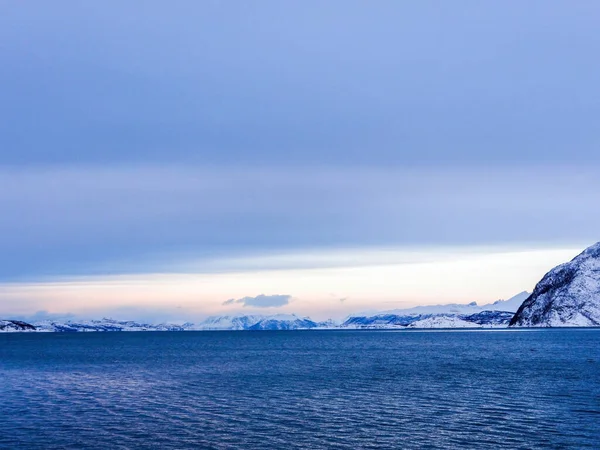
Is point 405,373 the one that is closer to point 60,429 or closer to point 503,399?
point 503,399

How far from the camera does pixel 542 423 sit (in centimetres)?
6619

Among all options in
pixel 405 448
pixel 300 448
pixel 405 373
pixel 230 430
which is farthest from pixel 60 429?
pixel 405 373

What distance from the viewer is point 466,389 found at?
9500cm

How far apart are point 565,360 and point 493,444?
376 ft

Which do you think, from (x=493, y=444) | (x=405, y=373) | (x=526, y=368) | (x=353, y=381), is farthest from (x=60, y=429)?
(x=526, y=368)

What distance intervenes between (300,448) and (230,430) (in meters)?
11.2

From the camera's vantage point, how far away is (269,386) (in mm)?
103875

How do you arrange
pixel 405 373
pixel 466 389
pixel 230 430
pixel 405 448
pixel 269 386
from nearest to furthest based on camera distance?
pixel 405 448
pixel 230 430
pixel 466 389
pixel 269 386
pixel 405 373

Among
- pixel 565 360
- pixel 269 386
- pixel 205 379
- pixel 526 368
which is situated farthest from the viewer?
Result: pixel 565 360

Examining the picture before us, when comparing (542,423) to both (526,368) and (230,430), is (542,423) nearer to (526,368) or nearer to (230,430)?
(230,430)

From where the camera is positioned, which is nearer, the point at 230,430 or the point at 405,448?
the point at 405,448

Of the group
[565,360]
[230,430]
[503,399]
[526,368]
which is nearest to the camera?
[230,430]

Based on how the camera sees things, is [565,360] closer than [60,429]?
No

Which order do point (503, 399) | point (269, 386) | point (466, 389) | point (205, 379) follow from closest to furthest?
1. point (503, 399)
2. point (466, 389)
3. point (269, 386)
4. point (205, 379)
